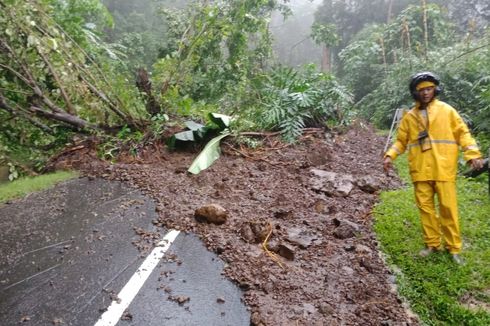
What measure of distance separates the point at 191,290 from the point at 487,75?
1057 centimetres

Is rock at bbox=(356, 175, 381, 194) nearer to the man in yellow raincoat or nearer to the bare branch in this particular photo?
the man in yellow raincoat

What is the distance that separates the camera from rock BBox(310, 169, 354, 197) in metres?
5.29

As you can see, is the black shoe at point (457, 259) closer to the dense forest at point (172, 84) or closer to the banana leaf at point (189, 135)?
the dense forest at point (172, 84)

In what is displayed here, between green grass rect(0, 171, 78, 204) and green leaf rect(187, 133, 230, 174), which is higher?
green leaf rect(187, 133, 230, 174)

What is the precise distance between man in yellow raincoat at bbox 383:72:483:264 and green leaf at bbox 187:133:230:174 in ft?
10.3

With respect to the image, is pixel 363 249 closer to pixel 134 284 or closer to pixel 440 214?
pixel 440 214

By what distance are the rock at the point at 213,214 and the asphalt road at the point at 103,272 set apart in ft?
1.05

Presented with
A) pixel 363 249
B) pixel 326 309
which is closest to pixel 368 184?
pixel 363 249

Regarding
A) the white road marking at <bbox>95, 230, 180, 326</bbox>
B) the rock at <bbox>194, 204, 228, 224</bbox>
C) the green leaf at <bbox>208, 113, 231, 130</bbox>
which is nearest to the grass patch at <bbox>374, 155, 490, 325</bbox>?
the rock at <bbox>194, 204, 228, 224</bbox>

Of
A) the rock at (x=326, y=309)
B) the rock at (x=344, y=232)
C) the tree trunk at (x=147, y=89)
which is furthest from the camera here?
the tree trunk at (x=147, y=89)

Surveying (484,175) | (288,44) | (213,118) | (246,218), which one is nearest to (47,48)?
(213,118)

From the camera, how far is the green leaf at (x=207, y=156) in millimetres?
5537

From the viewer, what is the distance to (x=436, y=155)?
10.9 ft

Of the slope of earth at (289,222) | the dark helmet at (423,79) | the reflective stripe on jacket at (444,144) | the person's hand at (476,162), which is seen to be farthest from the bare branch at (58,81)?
the person's hand at (476,162)
